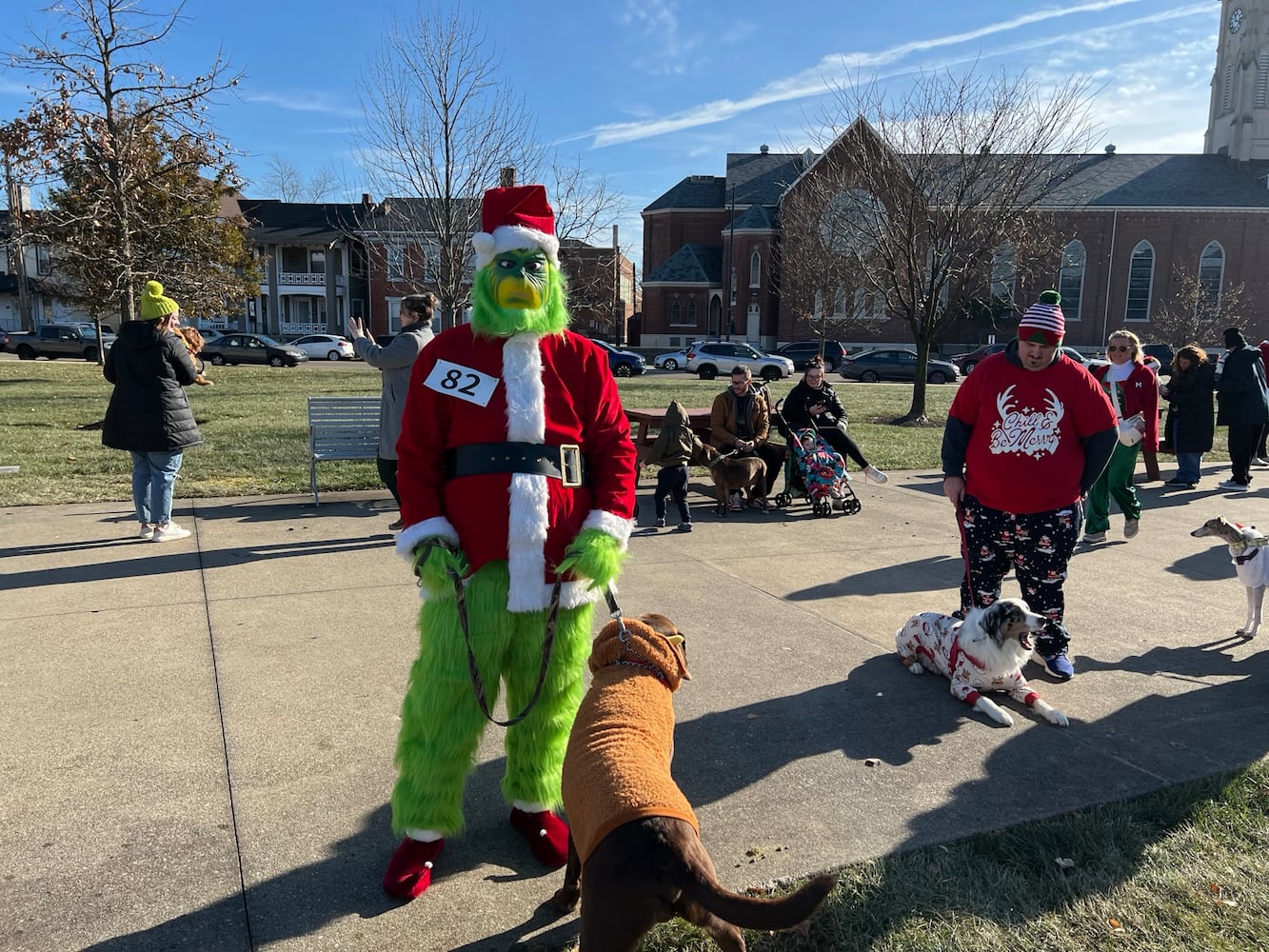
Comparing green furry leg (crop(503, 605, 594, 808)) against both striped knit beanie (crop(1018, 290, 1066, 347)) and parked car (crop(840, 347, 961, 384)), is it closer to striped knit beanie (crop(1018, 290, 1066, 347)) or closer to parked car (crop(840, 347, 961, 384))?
striped knit beanie (crop(1018, 290, 1066, 347))

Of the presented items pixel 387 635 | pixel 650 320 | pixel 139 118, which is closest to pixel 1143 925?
pixel 387 635

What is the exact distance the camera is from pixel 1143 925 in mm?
2602

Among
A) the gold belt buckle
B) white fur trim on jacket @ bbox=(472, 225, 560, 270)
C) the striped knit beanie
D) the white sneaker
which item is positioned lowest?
the white sneaker

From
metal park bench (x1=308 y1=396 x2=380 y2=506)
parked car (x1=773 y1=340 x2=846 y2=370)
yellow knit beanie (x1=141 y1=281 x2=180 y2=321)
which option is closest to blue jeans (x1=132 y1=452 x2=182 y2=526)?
yellow knit beanie (x1=141 y1=281 x2=180 y2=321)

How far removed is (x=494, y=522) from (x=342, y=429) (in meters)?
6.14

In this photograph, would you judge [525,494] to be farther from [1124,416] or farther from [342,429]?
[1124,416]

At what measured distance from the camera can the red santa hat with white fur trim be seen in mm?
2768

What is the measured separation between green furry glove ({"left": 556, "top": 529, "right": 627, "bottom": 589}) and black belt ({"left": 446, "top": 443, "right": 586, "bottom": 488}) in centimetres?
20

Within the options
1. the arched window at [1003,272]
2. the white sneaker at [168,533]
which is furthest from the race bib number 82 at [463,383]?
the arched window at [1003,272]

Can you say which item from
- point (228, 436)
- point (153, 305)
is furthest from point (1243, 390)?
point (228, 436)

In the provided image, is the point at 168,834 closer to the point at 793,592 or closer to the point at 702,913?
→ the point at 702,913

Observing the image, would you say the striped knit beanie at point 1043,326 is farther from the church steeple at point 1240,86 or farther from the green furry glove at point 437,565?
the church steeple at point 1240,86

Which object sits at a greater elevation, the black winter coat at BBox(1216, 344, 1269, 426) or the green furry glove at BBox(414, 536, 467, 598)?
the black winter coat at BBox(1216, 344, 1269, 426)

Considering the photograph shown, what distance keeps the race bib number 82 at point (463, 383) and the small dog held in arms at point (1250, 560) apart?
4.54 meters
